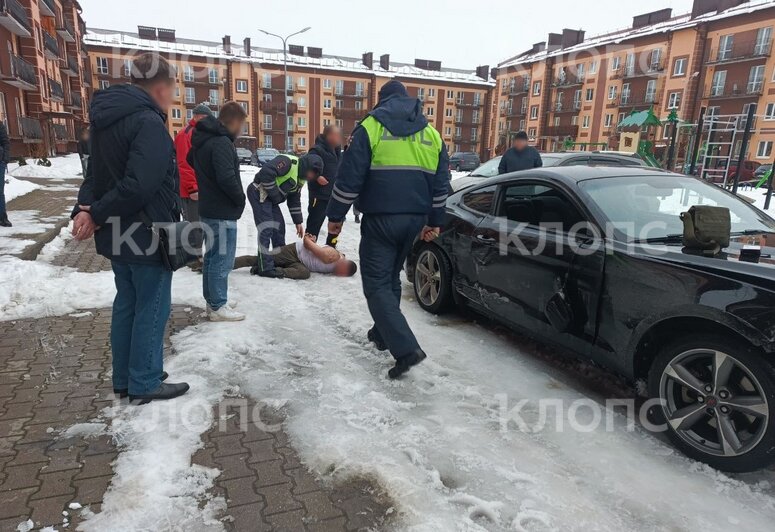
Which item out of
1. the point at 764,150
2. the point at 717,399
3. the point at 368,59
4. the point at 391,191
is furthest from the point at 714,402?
the point at 368,59

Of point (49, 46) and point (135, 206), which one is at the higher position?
point (49, 46)

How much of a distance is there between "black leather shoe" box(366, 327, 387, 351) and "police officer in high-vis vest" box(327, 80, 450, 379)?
1.63 feet

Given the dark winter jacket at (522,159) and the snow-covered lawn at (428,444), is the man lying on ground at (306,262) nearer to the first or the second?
the snow-covered lawn at (428,444)

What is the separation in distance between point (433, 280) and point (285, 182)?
231 cm

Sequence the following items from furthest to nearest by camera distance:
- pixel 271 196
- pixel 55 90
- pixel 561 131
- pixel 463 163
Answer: pixel 561 131, pixel 463 163, pixel 55 90, pixel 271 196

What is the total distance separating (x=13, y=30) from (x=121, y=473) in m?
35.4

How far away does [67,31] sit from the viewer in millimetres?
42156

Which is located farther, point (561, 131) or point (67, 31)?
point (561, 131)

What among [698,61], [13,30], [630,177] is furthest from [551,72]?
[630,177]

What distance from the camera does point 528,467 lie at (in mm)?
2586

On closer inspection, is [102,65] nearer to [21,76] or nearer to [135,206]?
[21,76]

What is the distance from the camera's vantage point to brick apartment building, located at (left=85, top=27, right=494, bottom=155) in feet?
195

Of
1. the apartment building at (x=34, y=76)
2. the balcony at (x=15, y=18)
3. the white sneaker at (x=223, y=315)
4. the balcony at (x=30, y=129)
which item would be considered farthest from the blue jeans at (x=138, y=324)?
the balcony at (x=15, y=18)

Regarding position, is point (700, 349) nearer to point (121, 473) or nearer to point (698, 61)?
point (121, 473)
